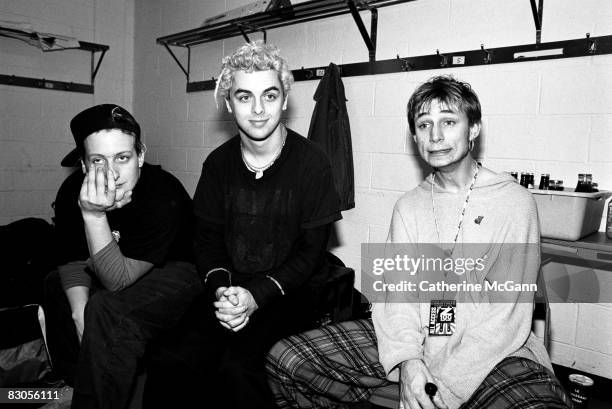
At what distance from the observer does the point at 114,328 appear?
4.91ft

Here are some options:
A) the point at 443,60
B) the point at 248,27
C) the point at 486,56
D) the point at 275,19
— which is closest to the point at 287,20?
the point at 275,19

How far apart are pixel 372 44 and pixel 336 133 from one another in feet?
1.83

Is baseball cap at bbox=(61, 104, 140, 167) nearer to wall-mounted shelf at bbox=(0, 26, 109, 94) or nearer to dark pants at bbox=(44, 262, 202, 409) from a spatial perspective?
dark pants at bbox=(44, 262, 202, 409)

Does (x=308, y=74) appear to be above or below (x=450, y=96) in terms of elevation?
above

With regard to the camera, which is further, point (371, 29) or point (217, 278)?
point (371, 29)

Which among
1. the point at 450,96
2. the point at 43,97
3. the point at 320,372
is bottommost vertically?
the point at 320,372

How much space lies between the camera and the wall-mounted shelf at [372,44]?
1.93 metres

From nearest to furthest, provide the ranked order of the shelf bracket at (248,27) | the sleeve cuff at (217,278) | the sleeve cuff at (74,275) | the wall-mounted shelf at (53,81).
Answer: the sleeve cuff at (217,278)
the sleeve cuff at (74,275)
the shelf bracket at (248,27)
the wall-mounted shelf at (53,81)

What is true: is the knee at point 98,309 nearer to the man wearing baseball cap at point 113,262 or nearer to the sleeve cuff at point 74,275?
the man wearing baseball cap at point 113,262

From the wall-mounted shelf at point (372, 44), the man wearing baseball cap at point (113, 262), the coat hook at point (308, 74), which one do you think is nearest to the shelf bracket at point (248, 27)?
the wall-mounted shelf at point (372, 44)

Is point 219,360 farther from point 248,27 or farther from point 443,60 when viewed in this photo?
point 248,27

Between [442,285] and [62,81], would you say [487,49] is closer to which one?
[442,285]

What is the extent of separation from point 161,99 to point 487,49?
291cm

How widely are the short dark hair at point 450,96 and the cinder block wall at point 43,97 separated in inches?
135
